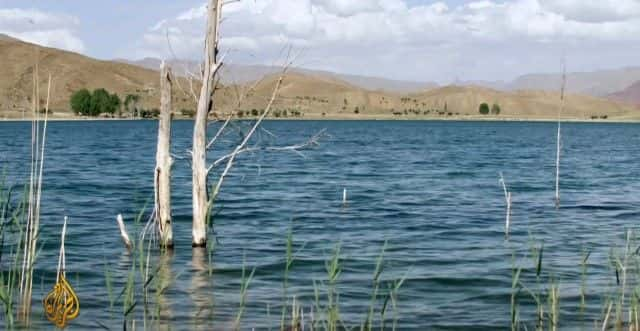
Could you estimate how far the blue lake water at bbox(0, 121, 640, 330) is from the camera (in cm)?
1400

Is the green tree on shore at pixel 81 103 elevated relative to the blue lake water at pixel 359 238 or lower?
elevated

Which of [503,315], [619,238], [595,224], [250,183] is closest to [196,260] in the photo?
[503,315]

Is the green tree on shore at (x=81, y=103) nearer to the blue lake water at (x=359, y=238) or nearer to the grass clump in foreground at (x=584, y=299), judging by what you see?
the blue lake water at (x=359, y=238)

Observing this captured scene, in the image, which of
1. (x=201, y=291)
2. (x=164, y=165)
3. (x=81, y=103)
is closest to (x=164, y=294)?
(x=201, y=291)

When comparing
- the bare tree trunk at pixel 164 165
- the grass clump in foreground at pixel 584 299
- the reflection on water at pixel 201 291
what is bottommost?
the reflection on water at pixel 201 291

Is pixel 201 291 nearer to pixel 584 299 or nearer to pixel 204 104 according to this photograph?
pixel 204 104

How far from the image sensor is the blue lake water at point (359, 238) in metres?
14.0

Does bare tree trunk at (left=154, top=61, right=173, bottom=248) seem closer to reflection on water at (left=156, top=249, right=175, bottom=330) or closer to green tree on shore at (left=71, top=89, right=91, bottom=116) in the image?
reflection on water at (left=156, top=249, right=175, bottom=330)

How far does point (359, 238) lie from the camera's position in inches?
873

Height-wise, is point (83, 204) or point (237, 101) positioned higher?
point (237, 101)

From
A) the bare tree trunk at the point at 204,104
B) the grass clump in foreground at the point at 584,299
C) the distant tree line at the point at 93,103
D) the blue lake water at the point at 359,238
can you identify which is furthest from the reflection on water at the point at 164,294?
the distant tree line at the point at 93,103

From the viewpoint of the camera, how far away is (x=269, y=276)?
16781 millimetres

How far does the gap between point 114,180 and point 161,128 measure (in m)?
24.9

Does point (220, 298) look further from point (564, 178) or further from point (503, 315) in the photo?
point (564, 178)
